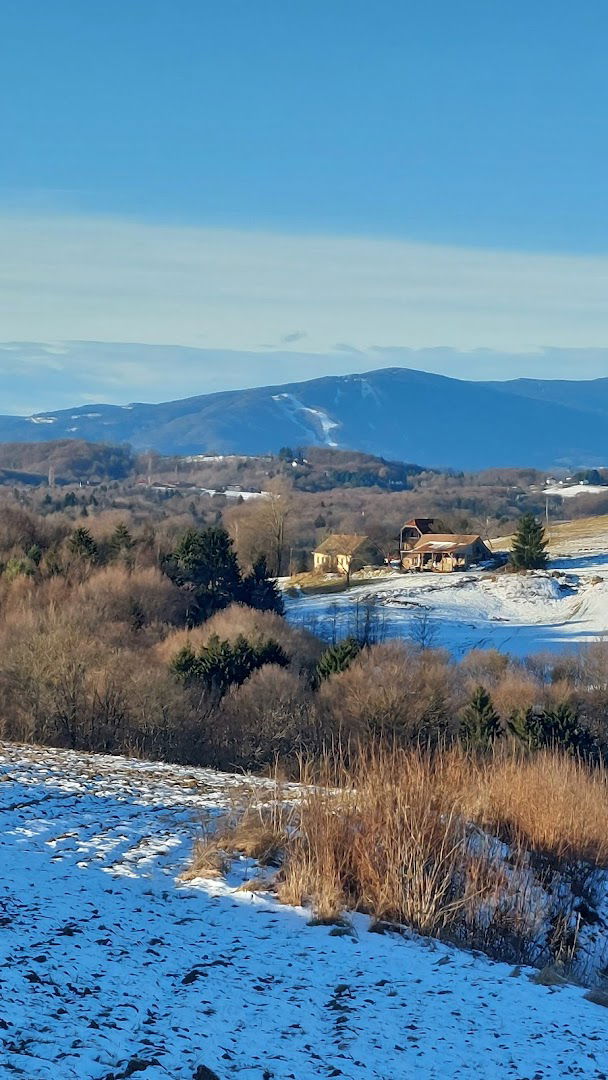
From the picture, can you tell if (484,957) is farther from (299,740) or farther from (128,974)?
(299,740)

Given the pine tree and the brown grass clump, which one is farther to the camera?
the pine tree

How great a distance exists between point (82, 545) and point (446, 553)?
4482cm

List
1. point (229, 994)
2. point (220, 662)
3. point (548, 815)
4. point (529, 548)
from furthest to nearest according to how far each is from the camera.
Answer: point (529, 548), point (220, 662), point (548, 815), point (229, 994)

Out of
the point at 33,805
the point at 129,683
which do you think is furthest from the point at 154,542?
the point at 33,805

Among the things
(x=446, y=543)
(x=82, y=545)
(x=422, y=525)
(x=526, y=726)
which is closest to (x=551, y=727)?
(x=526, y=726)

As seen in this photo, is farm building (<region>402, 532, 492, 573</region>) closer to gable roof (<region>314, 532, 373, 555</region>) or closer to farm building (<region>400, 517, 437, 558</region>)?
gable roof (<region>314, 532, 373, 555</region>)

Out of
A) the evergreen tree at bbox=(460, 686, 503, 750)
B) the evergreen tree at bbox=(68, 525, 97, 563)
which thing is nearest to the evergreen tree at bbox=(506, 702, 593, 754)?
the evergreen tree at bbox=(460, 686, 503, 750)

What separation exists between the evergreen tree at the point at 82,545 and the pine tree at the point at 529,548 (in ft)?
123

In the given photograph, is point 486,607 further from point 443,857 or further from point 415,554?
point 443,857

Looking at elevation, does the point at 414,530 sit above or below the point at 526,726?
above

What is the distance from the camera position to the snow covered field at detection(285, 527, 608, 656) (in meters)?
65.4

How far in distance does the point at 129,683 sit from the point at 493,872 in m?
21.6

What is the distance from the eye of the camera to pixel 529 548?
82000 millimetres

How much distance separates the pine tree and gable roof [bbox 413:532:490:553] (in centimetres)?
1125
